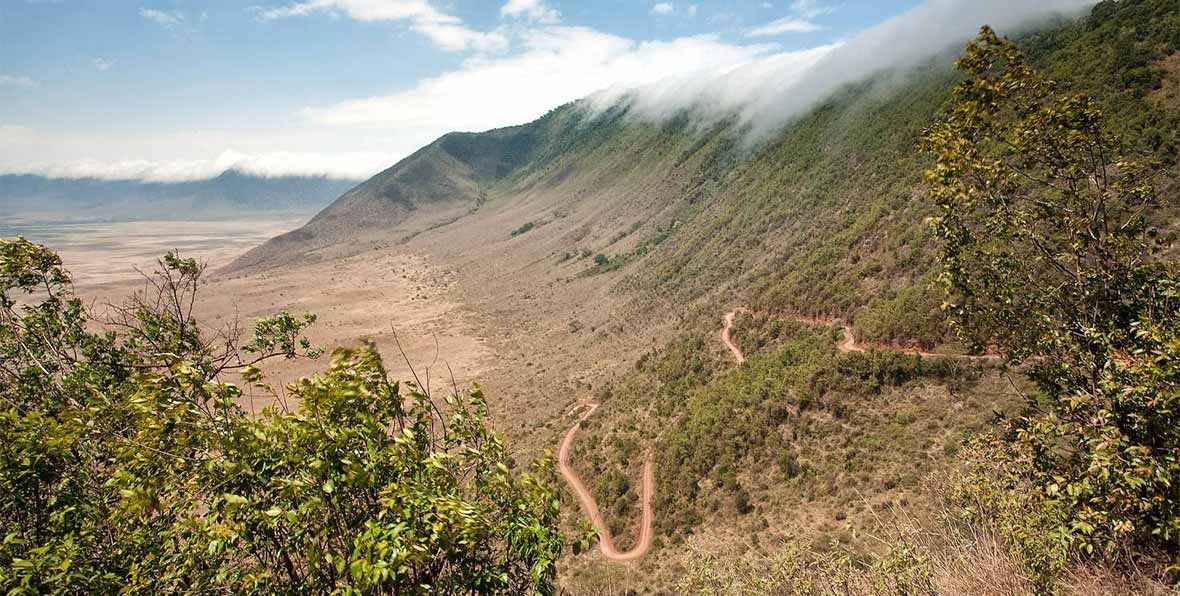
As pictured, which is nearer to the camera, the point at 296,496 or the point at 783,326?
the point at 296,496

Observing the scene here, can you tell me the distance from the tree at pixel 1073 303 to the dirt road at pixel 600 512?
11254 mm

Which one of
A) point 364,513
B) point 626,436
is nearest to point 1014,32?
point 626,436

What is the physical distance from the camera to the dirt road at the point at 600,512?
703 inches

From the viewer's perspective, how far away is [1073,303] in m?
6.98

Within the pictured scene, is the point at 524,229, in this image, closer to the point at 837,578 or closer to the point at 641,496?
the point at 641,496

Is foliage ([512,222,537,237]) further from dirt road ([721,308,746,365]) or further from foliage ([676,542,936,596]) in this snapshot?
foliage ([676,542,936,596])

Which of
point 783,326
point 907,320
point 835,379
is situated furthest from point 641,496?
point 907,320

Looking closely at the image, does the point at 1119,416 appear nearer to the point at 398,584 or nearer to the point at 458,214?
the point at 398,584

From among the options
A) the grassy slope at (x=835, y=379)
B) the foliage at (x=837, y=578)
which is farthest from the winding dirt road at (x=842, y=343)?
the foliage at (x=837, y=578)

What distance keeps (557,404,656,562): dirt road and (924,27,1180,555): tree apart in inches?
443

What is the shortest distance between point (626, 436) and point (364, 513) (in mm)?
21751

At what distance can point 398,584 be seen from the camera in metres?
4.25

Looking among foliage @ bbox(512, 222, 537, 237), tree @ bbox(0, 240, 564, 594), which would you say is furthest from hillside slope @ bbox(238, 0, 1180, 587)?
foliage @ bbox(512, 222, 537, 237)

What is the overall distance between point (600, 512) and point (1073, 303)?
17124 millimetres
